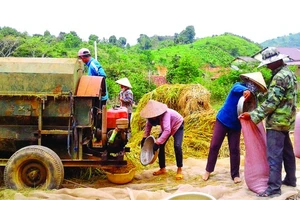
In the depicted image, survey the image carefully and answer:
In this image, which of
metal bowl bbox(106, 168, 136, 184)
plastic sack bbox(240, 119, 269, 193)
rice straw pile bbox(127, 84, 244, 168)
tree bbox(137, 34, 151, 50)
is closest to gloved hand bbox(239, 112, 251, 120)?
plastic sack bbox(240, 119, 269, 193)

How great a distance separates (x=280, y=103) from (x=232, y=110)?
93cm

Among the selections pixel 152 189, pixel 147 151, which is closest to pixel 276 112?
pixel 152 189

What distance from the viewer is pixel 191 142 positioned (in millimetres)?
9039

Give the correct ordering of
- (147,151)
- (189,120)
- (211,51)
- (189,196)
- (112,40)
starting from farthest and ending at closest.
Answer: (112,40), (211,51), (189,120), (147,151), (189,196)

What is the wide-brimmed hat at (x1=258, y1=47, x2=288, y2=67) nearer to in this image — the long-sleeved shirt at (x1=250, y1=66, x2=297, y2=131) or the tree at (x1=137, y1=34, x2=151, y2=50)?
the long-sleeved shirt at (x1=250, y1=66, x2=297, y2=131)

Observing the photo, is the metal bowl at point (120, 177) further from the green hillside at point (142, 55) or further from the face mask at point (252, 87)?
the green hillside at point (142, 55)

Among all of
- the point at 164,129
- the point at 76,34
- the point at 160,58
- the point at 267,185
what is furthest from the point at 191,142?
the point at 76,34

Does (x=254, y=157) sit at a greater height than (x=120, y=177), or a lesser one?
greater

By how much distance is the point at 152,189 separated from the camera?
18.8 feet

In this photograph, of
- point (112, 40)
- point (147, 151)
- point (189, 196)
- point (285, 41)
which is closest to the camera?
point (189, 196)

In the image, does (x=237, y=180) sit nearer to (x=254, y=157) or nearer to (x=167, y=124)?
(x=254, y=157)

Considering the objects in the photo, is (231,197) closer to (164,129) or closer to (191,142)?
(164,129)

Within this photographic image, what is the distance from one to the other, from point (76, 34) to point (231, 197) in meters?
48.7

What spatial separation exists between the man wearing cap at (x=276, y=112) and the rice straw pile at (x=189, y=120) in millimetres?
2997
